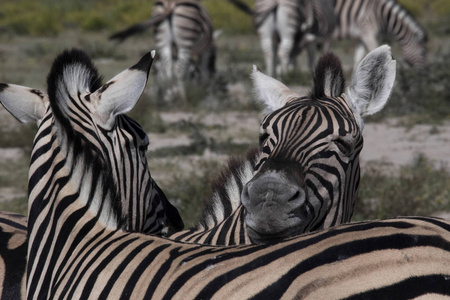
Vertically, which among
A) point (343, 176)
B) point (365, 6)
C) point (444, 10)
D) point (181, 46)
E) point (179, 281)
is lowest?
point (179, 281)

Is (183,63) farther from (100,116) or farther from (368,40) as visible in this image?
(100,116)

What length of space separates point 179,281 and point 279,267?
328mm

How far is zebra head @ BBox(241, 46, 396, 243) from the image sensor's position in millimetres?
2570

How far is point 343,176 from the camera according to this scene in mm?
2822

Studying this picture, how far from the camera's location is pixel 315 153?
2.78 m

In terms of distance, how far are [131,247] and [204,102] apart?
951 cm

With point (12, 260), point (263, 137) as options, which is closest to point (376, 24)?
point (263, 137)

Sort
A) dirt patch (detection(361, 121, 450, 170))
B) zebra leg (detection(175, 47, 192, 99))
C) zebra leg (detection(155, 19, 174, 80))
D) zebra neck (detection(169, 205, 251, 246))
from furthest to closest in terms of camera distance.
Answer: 1. zebra leg (detection(155, 19, 174, 80))
2. zebra leg (detection(175, 47, 192, 99))
3. dirt patch (detection(361, 121, 450, 170))
4. zebra neck (detection(169, 205, 251, 246))

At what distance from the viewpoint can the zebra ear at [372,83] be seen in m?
3.03

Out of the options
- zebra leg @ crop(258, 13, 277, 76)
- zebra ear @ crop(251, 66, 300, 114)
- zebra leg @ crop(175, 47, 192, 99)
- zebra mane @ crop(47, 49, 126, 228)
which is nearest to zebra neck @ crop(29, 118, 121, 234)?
zebra mane @ crop(47, 49, 126, 228)

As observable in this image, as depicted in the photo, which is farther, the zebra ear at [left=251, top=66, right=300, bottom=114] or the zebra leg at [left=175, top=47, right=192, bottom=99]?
the zebra leg at [left=175, top=47, right=192, bottom=99]

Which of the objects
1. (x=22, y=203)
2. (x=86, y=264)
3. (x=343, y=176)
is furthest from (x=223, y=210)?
(x=22, y=203)

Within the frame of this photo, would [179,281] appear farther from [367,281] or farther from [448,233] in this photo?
[448,233]

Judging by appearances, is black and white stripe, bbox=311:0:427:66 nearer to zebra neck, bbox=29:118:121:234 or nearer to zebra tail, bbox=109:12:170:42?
zebra tail, bbox=109:12:170:42
